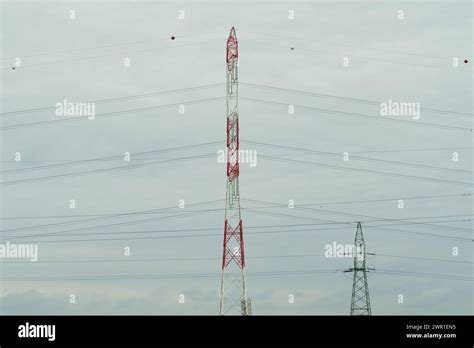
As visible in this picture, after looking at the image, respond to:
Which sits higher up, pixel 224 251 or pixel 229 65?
pixel 229 65
